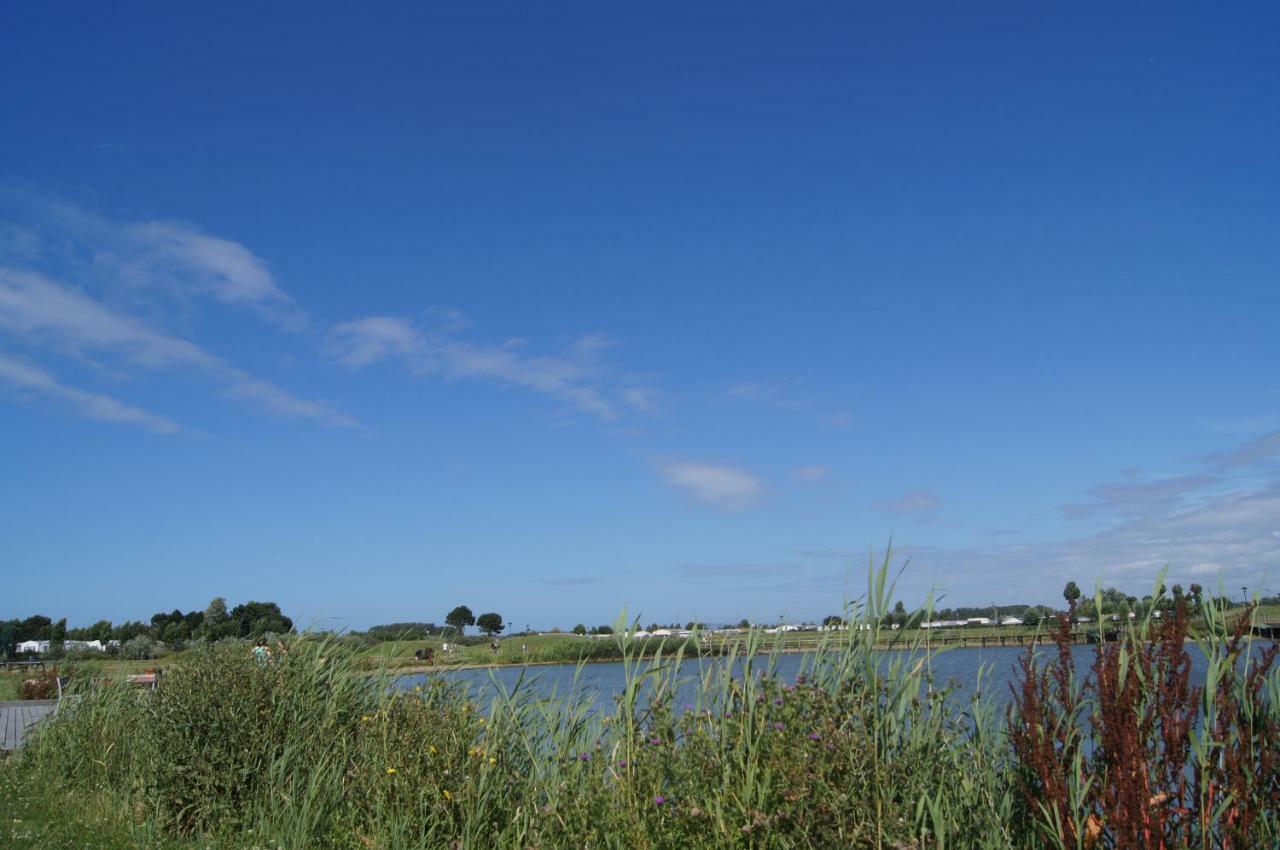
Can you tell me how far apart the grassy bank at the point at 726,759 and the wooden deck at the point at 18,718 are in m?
6.01

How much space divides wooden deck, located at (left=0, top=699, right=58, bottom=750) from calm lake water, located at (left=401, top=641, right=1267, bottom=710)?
8.15 m

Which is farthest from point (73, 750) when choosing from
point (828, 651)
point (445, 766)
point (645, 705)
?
point (828, 651)

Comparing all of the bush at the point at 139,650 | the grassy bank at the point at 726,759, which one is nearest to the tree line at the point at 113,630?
the bush at the point at 139,650

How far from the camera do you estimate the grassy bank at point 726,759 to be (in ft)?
13.3

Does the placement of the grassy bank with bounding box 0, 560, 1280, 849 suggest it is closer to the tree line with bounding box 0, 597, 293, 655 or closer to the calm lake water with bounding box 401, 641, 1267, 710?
the calm lake water with bounding box 401, 641, 1267, 710

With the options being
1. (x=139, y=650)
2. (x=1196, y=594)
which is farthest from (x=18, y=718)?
(x=139, y=650)

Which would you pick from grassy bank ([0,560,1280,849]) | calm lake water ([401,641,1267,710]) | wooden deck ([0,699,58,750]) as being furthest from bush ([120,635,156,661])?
calm lake water ([401,641,1267,710])

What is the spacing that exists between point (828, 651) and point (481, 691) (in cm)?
365

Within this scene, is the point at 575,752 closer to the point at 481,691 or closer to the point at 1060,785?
the point at 481,691

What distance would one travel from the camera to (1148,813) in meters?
3.88

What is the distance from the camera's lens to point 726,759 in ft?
16.7

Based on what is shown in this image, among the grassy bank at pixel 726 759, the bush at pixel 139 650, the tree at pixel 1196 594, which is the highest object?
the tree at pixel 1196 594

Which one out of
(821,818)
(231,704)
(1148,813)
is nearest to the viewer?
(1148,813)

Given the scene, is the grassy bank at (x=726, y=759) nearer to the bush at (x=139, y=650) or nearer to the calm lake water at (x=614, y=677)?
the calm lake water at (x=614, y=677)
